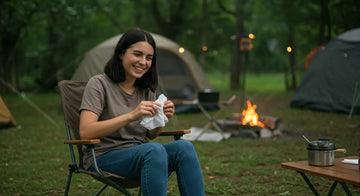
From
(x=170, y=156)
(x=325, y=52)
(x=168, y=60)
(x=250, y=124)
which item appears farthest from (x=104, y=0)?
(x=170, y=156)

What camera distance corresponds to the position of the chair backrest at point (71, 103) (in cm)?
235

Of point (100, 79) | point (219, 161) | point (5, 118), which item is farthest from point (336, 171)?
point (5, 118)

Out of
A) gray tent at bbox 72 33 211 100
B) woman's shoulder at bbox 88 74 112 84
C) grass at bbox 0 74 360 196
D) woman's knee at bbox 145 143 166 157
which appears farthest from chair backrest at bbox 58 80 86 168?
gray tent at bbox 72 33 211 100

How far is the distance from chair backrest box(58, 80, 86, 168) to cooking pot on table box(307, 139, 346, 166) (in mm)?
1318

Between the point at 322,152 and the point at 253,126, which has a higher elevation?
the point at 322,152

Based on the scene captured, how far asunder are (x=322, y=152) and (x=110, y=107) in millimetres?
1126

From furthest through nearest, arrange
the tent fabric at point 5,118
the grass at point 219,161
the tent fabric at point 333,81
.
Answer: the tent fabric at point 333,81, the tent fabric at point 5,118, the grass at point 219,161

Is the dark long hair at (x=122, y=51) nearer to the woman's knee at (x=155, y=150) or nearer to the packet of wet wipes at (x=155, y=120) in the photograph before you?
the packet of wet wipes at (x=155, y=120)

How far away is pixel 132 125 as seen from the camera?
2.21m

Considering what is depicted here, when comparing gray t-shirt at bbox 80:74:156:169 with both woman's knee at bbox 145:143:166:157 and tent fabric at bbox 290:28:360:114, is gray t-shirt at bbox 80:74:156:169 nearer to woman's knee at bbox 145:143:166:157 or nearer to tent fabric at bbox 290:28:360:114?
woman's knee at bbox 145:143:166:157

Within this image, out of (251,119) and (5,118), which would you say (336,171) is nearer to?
(251,119)

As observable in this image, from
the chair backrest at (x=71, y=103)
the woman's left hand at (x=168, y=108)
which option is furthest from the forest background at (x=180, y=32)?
the woman's left hand at (x=168, y=108)

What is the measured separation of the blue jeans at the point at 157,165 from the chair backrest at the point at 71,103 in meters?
0.35

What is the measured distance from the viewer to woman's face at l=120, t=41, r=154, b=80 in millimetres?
2166
